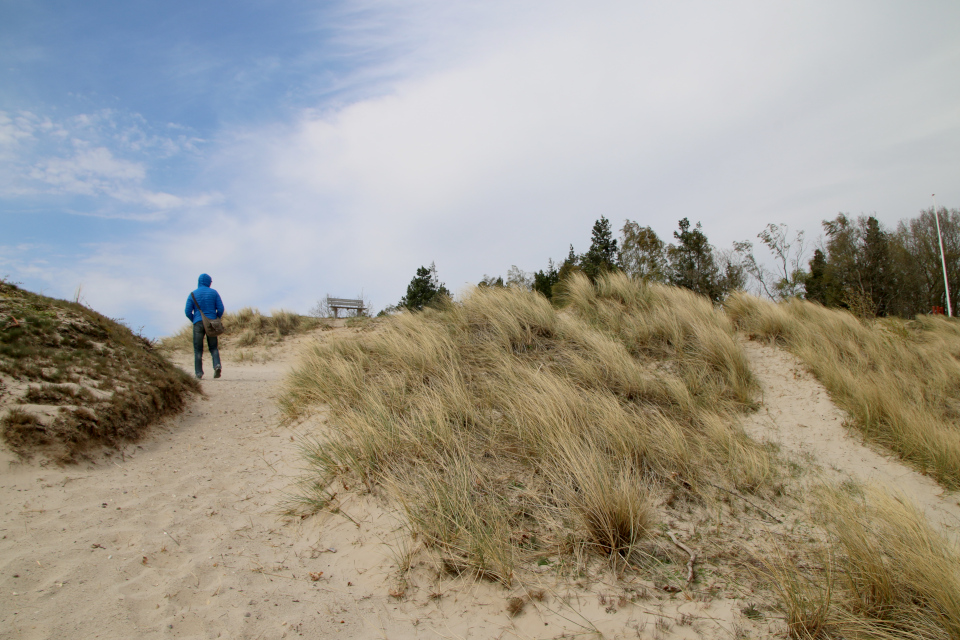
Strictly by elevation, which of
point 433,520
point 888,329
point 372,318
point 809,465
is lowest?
point 809,465

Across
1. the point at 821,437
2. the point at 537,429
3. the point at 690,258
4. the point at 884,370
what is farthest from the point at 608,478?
the point at 690,258

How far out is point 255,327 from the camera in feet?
42.0

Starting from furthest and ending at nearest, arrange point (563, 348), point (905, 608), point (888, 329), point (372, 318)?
point (372, 318) → point (888, 329) → point (563, 348) → point (905, 608)

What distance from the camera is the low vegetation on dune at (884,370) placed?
15.4 ft

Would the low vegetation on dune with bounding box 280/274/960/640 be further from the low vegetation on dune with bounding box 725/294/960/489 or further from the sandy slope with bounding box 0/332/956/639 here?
the low vegetation on dune with bounding box 725/294/960/489

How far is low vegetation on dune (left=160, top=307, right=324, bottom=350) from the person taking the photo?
12297 millimetres

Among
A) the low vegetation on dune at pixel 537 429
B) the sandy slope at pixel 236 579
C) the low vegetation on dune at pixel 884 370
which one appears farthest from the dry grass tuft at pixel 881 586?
the low vegetation on dune at pixel 884 370

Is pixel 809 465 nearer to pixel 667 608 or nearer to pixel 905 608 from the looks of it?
pixel 905 608

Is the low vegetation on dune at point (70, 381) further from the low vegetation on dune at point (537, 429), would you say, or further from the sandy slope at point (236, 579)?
the low vegetation on dune at point (537, 429)

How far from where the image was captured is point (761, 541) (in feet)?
10.7

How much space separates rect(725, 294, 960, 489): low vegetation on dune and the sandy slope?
1.95 feet

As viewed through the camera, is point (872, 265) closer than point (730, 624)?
No

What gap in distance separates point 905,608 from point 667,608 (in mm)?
1184

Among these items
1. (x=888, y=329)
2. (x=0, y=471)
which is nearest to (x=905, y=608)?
(x=0, y=471)
